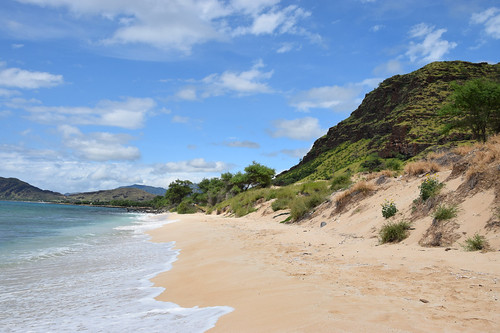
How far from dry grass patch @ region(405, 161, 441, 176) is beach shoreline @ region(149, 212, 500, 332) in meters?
6.50

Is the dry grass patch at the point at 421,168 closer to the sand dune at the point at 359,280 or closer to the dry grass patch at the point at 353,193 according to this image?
the dry grass patch at the point at 353,193

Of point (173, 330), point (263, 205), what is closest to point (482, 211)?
point (173, 330)

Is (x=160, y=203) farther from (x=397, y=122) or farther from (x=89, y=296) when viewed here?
(x=89, y=296)

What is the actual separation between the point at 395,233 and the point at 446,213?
1479 mm

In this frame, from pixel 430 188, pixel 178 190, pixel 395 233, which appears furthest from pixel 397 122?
pixel 395 233

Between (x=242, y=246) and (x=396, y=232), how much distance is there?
522 centimetres

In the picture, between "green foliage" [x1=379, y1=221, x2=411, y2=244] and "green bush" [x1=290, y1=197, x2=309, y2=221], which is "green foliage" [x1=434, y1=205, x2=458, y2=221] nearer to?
"green foliage" [x1=379, y1=221, x2=411, y2=244]

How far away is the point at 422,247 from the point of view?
801 centimetres

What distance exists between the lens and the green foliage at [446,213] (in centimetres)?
856

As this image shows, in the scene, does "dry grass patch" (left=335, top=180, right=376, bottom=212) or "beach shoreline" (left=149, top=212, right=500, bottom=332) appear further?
"dry grass patch" (left=335, top=180, right=376, bottom=212)

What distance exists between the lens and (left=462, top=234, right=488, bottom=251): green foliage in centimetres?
690

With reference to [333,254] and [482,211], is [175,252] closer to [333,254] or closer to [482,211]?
[333,254]

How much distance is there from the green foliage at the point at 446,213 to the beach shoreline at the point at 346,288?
1.30 meters

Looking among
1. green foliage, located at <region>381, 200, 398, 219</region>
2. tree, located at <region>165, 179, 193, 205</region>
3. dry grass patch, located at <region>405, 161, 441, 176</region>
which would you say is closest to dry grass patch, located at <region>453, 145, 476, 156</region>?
dry grass patch, located at <region>405, 161, 441, 176</region>
